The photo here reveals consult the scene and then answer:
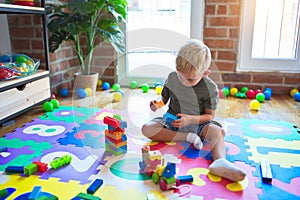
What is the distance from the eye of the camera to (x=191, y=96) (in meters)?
1.26

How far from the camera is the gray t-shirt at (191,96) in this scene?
1.23 metres

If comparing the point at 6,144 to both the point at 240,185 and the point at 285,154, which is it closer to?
the point at 240,185

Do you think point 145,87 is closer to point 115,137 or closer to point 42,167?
point 115,137

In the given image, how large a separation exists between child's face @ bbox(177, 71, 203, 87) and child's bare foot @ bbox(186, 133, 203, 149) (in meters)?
0.21

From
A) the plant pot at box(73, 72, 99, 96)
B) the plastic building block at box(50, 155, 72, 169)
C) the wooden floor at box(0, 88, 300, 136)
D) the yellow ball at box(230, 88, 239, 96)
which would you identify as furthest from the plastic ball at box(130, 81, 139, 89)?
the plastic building block at box(50, 155, 72, 169)

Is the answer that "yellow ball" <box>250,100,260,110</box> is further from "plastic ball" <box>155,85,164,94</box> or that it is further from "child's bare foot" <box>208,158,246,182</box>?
"child's bare foot" <box>208,158,246,182</box>

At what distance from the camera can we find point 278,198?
0.88 meters

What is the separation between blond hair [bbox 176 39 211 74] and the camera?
1140 millimetres

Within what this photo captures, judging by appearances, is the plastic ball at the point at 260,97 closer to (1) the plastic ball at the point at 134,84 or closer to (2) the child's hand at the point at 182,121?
(1) the plastic ball at the point at 134,84

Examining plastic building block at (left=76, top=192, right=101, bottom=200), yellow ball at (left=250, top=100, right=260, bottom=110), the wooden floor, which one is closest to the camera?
plastic building block at (left=76, top=192, right=101, bottom=200)

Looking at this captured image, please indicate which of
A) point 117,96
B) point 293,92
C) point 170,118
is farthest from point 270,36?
point 170,118

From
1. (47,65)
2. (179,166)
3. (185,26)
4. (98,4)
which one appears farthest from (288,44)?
(47,65)

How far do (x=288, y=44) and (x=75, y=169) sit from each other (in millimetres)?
1784

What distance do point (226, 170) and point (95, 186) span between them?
426 millimetres
